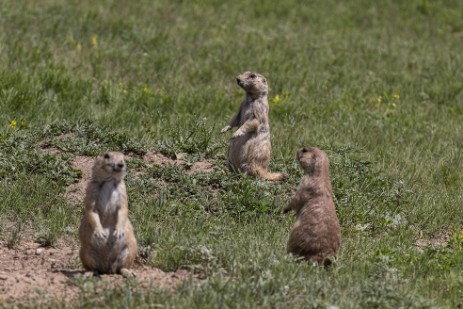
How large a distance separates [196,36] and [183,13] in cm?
164

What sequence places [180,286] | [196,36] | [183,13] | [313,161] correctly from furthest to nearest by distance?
1. [183,13]
2. [196,36]
3. [313,161]
4. [180,286]

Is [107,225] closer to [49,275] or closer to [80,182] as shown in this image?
[49,275]

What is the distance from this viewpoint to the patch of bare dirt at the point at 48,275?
657 cm

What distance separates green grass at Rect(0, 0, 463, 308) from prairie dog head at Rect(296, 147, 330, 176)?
2.48 ft

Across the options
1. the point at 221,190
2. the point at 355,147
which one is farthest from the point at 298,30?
the point at 221,190

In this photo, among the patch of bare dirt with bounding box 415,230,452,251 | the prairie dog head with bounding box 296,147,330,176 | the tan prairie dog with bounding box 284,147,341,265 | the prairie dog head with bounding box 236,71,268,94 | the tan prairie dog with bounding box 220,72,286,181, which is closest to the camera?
the tan prairie dog with bounding box 284,147,341,265

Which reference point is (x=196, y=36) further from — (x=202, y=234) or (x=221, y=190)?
(x=202, y=234)

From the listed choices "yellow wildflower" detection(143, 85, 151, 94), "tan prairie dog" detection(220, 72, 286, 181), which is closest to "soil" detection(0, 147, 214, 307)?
"tan prairie dog" detection(220, 72, 286, 181)

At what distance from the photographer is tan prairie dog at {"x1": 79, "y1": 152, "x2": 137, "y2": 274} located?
22.5 feet

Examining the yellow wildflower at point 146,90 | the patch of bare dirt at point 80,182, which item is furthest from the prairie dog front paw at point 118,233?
the yellow wildflower at point 146,90

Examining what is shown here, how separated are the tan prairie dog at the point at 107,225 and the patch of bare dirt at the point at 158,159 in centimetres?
292

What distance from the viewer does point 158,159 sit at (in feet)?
33.3

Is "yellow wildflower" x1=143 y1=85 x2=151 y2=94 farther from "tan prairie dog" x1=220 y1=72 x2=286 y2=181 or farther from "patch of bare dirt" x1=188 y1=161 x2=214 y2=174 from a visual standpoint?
"patch of bare dirt" x1=188 y1=161 x2=214 y2=174

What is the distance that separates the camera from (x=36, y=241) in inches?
317
